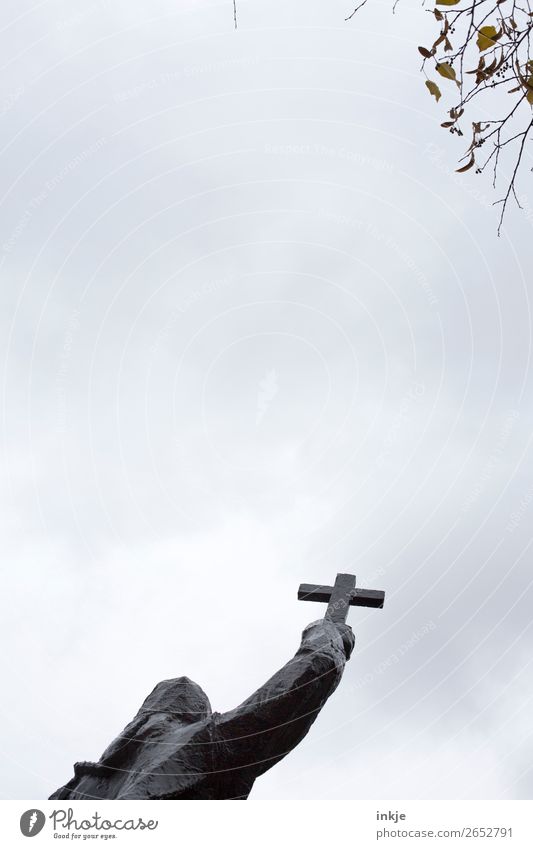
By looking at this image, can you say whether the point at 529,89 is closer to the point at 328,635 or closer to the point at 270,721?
the point at 270,721

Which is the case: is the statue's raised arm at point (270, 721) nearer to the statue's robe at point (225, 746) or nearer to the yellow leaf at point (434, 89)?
the statue's robe at point (225, 746)

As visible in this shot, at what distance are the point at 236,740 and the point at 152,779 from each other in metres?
0.84

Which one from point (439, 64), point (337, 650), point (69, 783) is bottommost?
point (69, 783)

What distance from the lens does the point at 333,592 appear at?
1092cm

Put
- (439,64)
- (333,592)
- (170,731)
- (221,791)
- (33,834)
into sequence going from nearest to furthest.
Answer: (439,64) → (33,834) → (221,791) → (170,731) → (333,592)

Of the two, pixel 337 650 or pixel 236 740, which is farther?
pixel 337 650

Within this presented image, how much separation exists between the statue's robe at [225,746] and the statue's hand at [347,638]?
73 cm

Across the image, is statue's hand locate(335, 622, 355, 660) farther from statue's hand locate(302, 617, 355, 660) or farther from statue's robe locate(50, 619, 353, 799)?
statue's robe locate(50, 619, 353, 799)

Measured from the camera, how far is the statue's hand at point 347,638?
8977 mm

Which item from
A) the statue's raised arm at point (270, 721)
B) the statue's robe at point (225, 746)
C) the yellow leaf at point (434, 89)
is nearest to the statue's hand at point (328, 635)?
the statue's robe at point (225, 746)

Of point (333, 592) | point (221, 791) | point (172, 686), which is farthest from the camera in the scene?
point (333, 592)

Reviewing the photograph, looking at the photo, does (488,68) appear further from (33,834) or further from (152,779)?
(33,834)

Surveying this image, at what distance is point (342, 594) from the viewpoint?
10859mm

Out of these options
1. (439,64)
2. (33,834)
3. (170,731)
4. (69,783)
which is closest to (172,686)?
(170,731)
